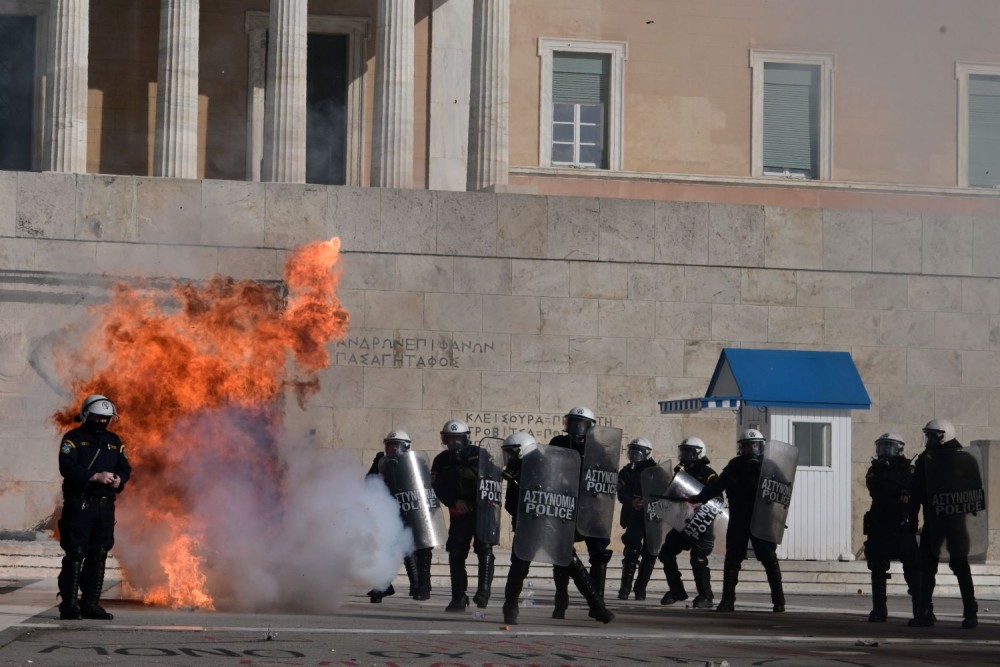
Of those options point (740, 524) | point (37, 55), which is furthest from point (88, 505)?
point (37, 55)

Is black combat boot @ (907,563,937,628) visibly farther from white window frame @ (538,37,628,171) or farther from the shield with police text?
white window frame @ (538,37,628,171)

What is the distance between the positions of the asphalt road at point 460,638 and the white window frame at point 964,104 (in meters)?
20.7

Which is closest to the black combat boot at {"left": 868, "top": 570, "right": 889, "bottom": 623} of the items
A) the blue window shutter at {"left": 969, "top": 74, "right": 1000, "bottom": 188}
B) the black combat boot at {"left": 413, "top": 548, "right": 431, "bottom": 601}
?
the black combat boot at {"left": 413, "top": 548, "right": 431, "bottom": 601}

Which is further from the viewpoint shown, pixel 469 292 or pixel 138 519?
pixel 469 292

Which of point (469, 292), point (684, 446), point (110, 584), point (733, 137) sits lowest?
point (110, 584)

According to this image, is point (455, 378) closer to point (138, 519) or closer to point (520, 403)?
point (520, 403)

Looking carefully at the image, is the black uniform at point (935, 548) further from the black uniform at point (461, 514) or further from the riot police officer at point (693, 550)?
the black uniform at point (461, 514)

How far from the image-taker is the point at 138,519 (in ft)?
53.5

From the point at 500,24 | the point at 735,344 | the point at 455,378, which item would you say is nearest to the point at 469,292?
the point at 455,378

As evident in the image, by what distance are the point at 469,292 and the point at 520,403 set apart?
72.5 inches

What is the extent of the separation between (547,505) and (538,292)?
12862 mm

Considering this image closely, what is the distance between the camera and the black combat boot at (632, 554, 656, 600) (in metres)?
20.3

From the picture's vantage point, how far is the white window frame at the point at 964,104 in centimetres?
3691

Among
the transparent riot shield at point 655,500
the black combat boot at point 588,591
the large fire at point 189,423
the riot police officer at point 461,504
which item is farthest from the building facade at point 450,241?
the black combat boot at point 588,591
